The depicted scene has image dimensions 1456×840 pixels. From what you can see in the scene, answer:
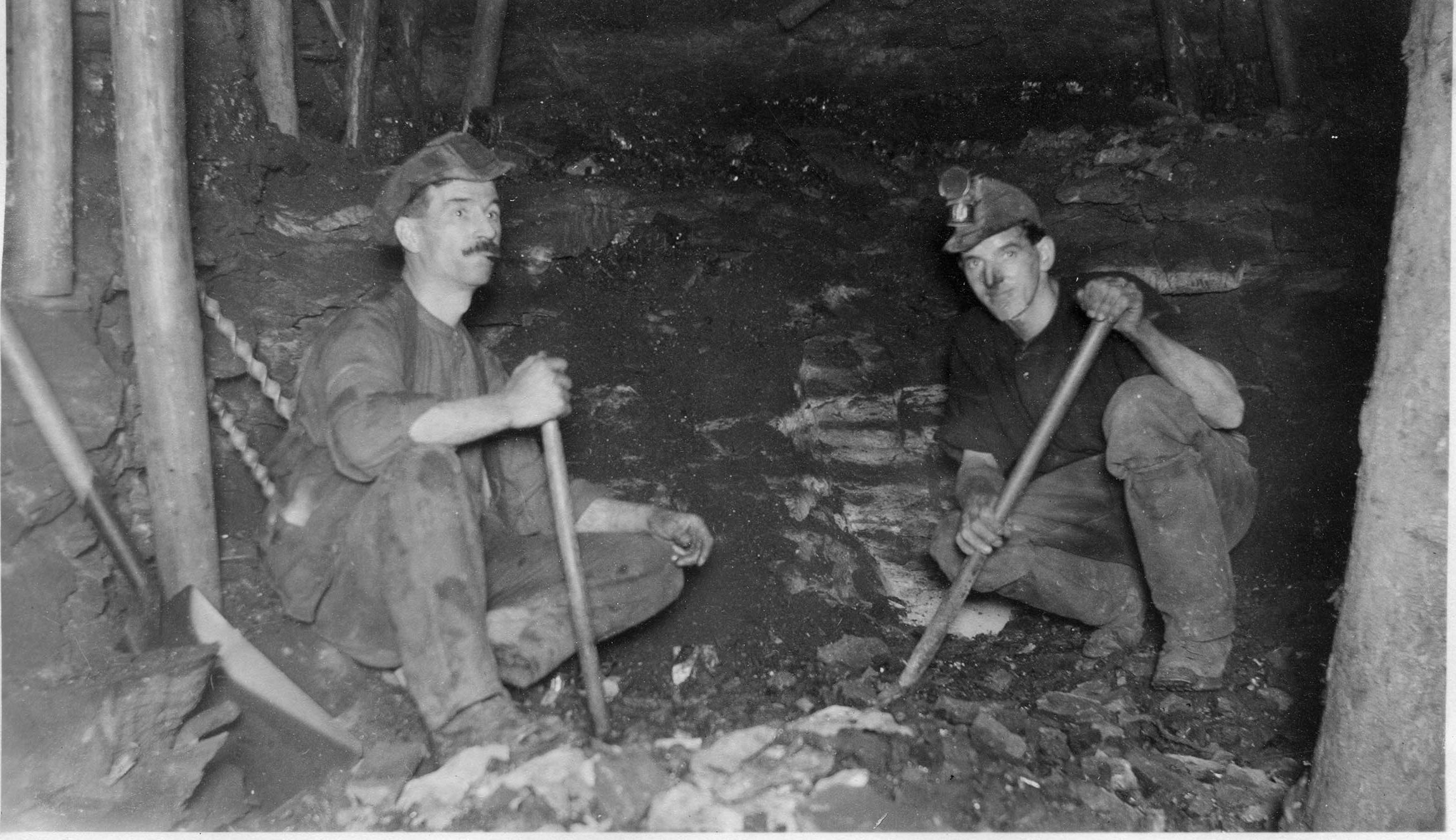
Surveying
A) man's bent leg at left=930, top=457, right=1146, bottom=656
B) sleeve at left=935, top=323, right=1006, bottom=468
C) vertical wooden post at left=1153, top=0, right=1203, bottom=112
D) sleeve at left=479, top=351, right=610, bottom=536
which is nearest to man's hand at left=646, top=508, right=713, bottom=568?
sleeve at left=479, top=351, right=610, bottom=536

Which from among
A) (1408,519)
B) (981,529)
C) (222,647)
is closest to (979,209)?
(981,529)

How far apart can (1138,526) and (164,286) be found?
314 cm

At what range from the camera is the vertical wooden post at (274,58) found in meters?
4.20

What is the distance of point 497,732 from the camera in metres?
2.75

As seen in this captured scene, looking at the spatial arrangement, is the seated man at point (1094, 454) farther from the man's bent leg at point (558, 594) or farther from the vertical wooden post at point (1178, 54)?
the vertical wooden post at point (1178, 54)

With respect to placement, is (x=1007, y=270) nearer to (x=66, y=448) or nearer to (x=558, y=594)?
(x=558, y=594)

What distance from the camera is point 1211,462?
3.57 m

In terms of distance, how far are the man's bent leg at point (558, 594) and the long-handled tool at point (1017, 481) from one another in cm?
84

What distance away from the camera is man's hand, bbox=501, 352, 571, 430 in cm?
293

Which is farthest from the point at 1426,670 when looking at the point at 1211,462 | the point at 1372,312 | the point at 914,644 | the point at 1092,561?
the point at 1372,312

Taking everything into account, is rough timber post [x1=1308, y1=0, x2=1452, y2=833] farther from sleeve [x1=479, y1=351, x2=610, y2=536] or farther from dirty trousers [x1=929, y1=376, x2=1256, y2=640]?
sleeve [x1=479, y1=351, x2=610, y2=536]

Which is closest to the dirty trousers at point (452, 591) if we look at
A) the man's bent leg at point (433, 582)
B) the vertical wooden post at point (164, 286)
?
the man's bent leg at point (433, 582)

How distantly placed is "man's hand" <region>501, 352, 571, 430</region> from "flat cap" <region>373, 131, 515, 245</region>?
737mm

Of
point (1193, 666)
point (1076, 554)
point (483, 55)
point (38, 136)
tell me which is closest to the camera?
point (38, 136)
